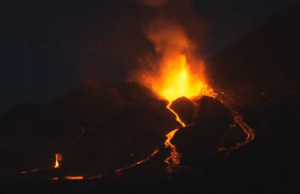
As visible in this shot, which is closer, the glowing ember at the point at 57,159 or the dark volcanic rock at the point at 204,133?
the dark volcanic rock at the point at 204,133

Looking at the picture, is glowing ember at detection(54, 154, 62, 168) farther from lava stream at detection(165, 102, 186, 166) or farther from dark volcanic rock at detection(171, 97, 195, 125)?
dark volcanic rock at detection(171, 97, 195, 125)

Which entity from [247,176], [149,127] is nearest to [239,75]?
[149,127]

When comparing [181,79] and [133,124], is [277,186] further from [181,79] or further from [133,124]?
[181,79]

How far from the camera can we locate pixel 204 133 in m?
51.5

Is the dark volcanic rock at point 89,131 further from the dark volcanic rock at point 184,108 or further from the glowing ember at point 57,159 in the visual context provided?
the dark volcanic rock at point 184,108

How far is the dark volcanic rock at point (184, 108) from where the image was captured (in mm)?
58312

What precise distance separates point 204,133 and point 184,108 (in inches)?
354

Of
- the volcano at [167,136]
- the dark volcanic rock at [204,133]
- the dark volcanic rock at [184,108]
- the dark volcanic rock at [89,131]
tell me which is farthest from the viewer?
the dark volcanic rock at [184,108]

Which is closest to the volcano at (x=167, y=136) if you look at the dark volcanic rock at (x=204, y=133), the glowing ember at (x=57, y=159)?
the dark volcanic rock at (x=204, y=133)

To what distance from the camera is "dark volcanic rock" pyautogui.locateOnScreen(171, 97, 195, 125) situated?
5831cm

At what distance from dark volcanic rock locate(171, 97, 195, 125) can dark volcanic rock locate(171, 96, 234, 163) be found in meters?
1.22

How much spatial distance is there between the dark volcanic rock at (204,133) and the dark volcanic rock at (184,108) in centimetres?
122

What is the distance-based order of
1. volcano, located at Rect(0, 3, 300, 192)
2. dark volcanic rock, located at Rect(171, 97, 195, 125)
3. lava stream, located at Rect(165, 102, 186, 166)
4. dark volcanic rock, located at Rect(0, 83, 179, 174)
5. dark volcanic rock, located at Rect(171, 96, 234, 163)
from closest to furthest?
volcano, located at Rect(0, 3, 300, 192) < lava stream, located at Rect(165, 102, 186, 166) < dark volcanic rock, located at Rect(171, 96, 234, 163) < dark volcanic rock, located at Rect(0, 83, 179, 174) < dark volcanic rock, located at Rect(171, 97, 195, 125)

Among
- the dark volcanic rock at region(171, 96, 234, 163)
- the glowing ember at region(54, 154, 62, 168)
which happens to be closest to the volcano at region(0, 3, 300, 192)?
the dark volcanic rock at region(171, 96, 234, 163)
